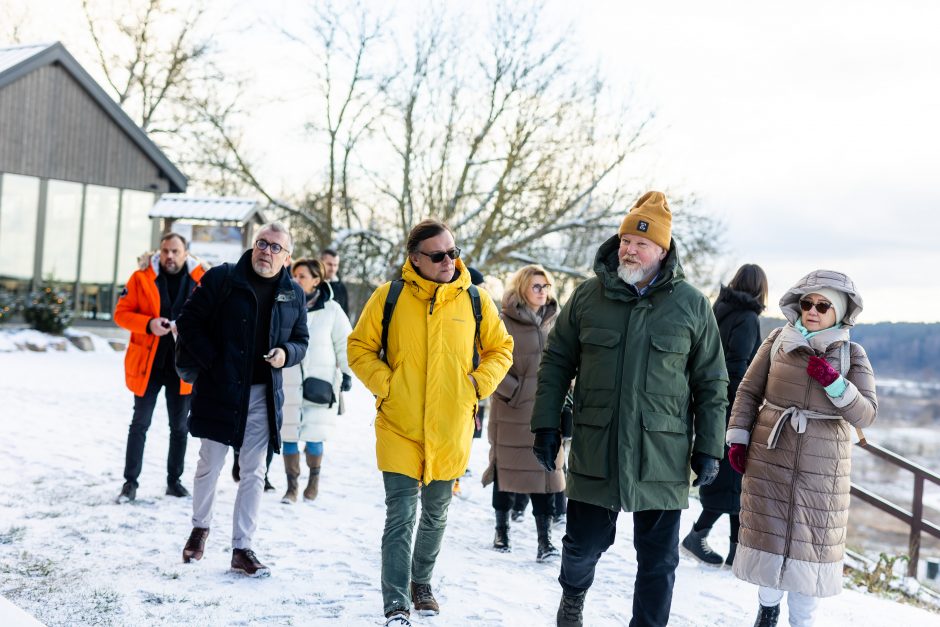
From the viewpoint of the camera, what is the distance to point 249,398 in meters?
4.77

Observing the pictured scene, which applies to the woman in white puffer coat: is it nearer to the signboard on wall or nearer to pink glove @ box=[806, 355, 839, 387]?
pink glove @ box=[806, 355, 839, 387]

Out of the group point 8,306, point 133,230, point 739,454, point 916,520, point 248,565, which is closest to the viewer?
point 739,454

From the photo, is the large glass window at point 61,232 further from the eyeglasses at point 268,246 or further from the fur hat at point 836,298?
the fur hat at point 836,298

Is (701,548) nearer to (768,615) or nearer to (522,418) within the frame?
(522,418)

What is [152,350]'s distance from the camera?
6.35 meters

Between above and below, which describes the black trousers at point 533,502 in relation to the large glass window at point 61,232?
below

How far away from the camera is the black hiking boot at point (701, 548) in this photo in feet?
20.0

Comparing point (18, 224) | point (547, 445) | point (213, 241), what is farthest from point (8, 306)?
point (547, 445)

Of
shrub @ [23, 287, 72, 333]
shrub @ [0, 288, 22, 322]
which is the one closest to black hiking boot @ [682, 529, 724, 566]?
shrub @ [23, 287, 72, 333]

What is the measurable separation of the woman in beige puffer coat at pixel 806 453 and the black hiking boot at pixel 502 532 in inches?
78.1

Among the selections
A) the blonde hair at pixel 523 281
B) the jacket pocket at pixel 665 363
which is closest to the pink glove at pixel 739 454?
the jacket pocket at pixel 665 363

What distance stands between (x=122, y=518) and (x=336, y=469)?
2.85 m

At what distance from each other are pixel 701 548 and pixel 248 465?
3.19 meters

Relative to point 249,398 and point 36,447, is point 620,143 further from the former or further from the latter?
point 249,398
